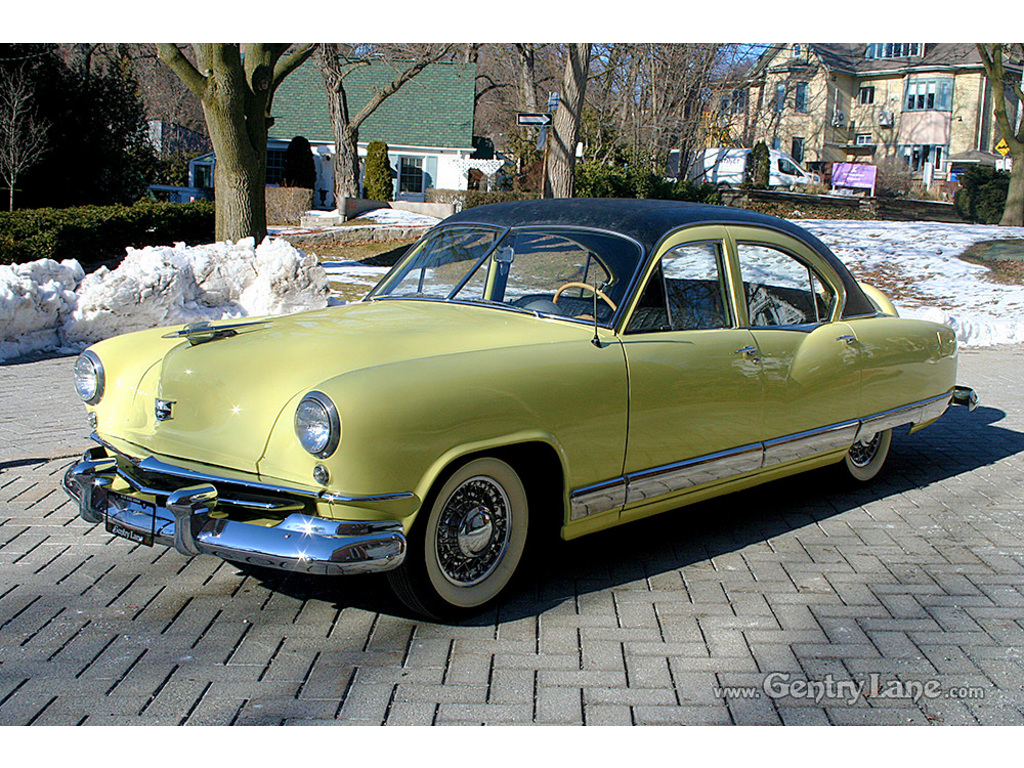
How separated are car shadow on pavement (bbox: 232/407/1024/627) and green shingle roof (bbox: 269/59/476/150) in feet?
107

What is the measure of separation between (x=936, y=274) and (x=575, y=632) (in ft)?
50.0

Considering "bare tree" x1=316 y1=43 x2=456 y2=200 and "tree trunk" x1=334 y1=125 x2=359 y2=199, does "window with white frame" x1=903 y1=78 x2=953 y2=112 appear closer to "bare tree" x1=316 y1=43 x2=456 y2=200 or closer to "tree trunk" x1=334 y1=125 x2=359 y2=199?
"bare tree" x1=316 y1=43 x2=456 y2=200

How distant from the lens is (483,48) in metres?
42.0

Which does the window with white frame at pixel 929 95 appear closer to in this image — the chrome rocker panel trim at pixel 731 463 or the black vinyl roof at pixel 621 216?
the chrome rocker panel trim at pixel 731 463

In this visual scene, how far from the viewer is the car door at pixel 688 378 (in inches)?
166

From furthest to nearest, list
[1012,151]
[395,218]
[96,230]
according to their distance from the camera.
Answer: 1. [395,218]
2. [1012,151]
3. [96,230]

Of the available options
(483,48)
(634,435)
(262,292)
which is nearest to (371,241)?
(262,292)

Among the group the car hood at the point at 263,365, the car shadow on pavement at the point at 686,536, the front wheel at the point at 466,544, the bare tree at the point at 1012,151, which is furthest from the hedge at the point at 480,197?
the front wheel at the point at 466,544

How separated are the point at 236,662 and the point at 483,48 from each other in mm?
41743

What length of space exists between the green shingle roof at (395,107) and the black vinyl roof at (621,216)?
3352cm

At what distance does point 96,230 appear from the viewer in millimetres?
14883

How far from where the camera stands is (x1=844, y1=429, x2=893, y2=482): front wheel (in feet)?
19.2

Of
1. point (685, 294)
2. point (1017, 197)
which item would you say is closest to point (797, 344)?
point (685, 294)

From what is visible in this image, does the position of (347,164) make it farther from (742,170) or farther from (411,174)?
(742,170)
